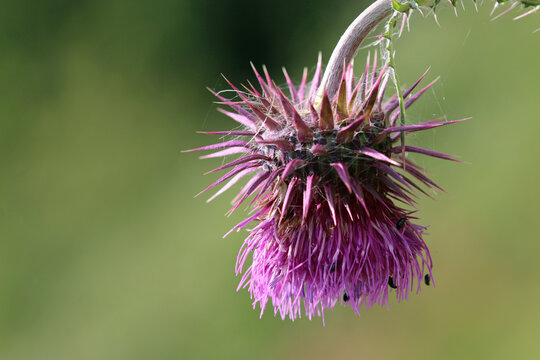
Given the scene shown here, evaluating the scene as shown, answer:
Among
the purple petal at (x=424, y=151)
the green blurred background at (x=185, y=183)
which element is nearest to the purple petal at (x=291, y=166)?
the purple petal at (x=424, y=151)

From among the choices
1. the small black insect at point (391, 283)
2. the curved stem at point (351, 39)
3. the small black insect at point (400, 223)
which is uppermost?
the curved stem at point (351, 39)

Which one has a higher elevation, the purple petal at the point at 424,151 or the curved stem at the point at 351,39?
the curved stem at the point at 351,39

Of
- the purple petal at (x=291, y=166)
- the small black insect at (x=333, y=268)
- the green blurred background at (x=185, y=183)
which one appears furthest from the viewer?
the green blurred background at (x=185, y=183)

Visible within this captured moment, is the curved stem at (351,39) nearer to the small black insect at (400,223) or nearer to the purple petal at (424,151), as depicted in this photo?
the purple petal at (424,151)

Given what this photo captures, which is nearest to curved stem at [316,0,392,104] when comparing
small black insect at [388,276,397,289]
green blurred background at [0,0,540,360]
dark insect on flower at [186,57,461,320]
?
dark insect on flower at [186,57,461,320]

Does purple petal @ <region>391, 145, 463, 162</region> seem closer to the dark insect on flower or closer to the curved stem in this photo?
the dark insect on flower

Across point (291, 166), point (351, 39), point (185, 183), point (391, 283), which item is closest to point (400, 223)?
point (391, 283)
